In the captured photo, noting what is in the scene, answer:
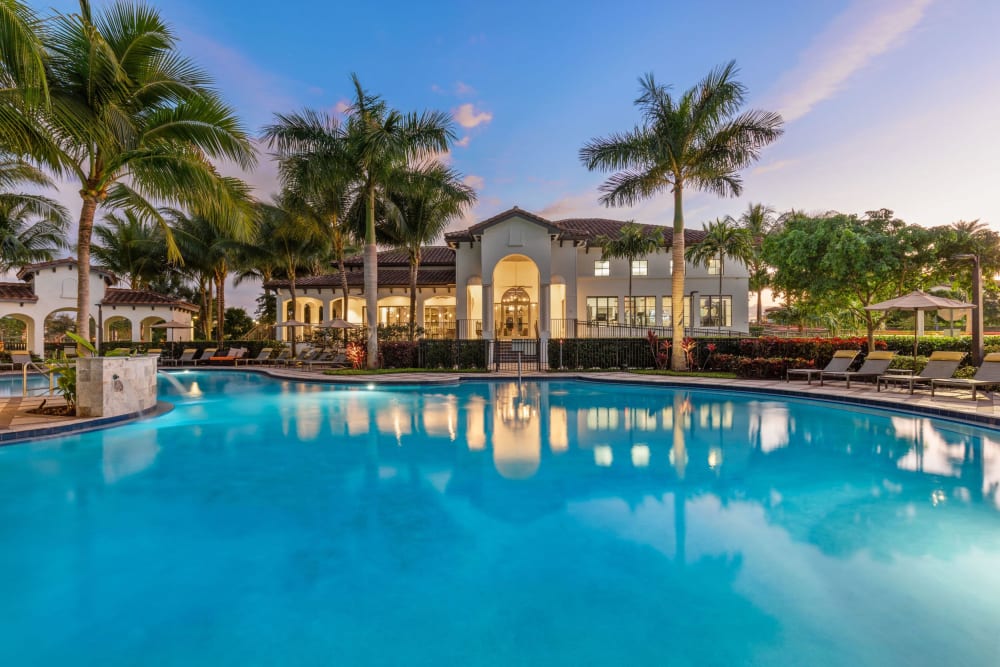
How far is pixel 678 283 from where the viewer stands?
55.6 feet

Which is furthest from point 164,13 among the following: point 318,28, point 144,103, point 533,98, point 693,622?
point 533,98

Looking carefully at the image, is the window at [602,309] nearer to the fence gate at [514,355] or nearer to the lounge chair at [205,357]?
the fence gate at [514,355]

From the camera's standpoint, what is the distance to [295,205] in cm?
2092

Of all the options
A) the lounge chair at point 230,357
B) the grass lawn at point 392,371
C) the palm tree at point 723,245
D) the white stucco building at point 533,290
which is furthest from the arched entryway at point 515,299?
the lounge chair at point 230,357

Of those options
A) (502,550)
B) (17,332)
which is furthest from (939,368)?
(17,332)

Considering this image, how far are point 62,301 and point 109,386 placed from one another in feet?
73.4

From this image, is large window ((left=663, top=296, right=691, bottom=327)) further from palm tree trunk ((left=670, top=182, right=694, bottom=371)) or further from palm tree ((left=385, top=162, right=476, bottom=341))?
palm tree ((left=385, top=162, right=476, bottom=341))

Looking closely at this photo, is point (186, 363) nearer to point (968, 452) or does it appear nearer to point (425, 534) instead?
point (425, 534)

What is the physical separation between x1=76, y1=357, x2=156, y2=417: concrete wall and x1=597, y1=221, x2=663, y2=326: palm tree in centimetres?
2041

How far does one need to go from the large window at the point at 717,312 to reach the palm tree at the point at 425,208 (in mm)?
14445

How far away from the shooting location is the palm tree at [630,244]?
23344 mm

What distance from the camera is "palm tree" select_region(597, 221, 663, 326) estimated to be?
2334cm

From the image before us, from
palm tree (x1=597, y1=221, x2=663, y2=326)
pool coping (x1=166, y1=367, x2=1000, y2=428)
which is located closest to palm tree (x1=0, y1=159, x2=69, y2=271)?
pool coping (x1=166, y1=367, x2=1000, y2=428)

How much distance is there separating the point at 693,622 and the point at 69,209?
33.7m
